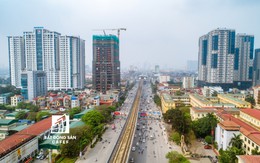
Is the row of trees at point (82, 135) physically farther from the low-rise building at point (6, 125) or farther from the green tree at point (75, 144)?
the low-rise building at point (6, 125)

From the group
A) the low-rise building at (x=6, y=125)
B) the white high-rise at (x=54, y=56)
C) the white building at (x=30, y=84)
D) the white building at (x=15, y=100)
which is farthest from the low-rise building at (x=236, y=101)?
the white high-rise at (x=54, y=56)

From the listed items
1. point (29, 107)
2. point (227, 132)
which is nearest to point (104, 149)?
point (227, 132)

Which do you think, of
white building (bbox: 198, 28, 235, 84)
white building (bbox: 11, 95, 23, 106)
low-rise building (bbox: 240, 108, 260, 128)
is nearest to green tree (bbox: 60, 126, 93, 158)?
low-rise building (bbox: 240, 108, 260, 128)

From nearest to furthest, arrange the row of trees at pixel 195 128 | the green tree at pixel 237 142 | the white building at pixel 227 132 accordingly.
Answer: the green tree at pixel 237 142, the white building at pixel 227 132, the row of trees at pixel 195 128

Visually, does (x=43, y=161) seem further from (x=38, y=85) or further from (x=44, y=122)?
(x=38, y=85)

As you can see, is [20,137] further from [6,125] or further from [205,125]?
[205,125]

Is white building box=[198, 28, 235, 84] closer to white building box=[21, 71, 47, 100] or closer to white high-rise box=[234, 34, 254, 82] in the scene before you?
white high-rise box=[234, 34, 254, 82]
